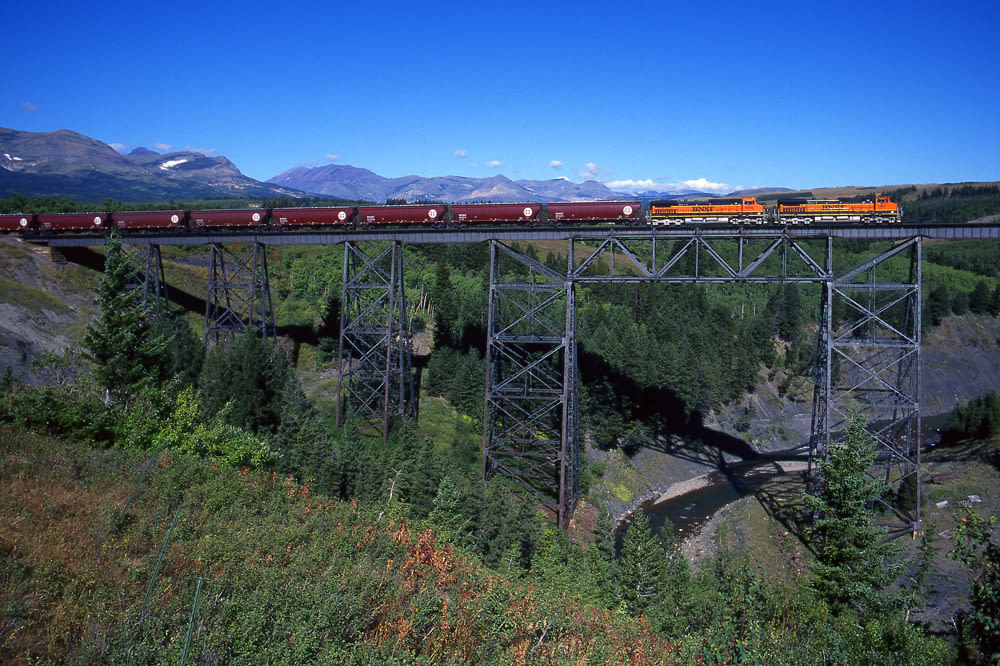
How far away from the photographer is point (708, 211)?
2575 centimetres

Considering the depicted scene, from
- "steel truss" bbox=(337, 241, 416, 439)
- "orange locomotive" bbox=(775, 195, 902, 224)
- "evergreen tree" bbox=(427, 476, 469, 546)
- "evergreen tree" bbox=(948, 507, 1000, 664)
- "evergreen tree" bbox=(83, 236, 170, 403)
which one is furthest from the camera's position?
"steel truss" bbox=(337, 241, 416, 439)

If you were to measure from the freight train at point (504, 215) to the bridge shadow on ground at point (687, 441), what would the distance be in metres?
15.2

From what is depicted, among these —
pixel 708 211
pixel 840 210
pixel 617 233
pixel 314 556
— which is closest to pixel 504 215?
pixel 617 233

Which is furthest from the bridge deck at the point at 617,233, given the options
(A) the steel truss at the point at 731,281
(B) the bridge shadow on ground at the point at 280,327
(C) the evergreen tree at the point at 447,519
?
(C) the evergreen tree at the point at 447,519

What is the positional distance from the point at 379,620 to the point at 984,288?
283 ft

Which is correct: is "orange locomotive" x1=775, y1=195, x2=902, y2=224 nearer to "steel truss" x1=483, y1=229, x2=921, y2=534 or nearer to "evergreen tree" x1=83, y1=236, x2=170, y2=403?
"steel truss" x1=483, y1=229, x2=921, y2=534

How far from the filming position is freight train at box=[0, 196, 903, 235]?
2416 cm

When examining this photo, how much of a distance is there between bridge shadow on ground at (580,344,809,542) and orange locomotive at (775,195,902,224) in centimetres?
1680

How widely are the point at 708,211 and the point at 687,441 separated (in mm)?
20510

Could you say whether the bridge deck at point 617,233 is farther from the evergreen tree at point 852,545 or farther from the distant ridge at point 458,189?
the distant ridge at point 458,189

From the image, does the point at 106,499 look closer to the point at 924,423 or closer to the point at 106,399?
the point at 106,399

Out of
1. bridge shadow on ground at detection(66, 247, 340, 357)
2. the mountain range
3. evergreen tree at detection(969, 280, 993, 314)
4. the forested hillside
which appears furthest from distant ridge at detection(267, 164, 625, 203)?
the forested hillside

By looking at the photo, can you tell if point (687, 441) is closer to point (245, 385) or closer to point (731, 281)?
point (731, 281)

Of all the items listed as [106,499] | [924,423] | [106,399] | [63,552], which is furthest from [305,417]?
[924,423]
